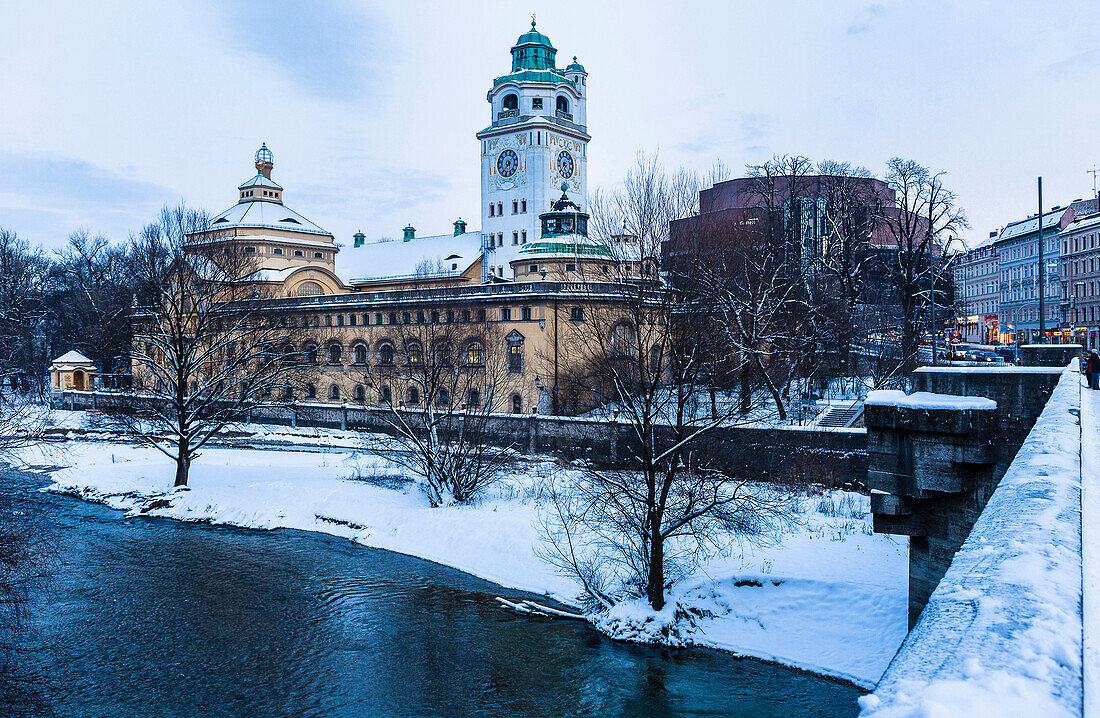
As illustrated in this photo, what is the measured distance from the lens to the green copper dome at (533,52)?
64.5 m

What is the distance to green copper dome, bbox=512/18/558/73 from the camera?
64.5 metres

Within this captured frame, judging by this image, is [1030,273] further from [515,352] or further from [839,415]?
[515,352]

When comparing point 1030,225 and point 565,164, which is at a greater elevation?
point 565,164

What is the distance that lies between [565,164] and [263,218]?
2444 centimetres

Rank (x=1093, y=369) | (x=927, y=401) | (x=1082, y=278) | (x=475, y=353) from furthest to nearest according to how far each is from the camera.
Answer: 1. (x=1082, y=278)
2. (x=475, y=353)
3. (x=1093, y=369)
4. (x=927, y=401)

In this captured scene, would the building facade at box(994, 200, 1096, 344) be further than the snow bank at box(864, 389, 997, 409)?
Yes

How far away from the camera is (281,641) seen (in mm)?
16234

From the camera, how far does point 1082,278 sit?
6247 cm

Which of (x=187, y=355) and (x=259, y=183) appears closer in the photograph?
(x=187, y=355)

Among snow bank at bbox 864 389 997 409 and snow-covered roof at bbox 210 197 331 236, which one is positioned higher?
snow-covered roof at bbox 210 197 331 236

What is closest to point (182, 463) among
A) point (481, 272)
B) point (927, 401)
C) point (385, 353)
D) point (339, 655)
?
point (339, 655)

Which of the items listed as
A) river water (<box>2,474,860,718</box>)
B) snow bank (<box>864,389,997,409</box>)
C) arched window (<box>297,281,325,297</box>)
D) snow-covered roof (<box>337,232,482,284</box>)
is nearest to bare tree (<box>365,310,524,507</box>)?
river water (<box>2,474,860,718</box>)

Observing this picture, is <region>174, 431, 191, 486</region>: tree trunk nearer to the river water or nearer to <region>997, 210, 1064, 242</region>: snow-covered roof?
the river water

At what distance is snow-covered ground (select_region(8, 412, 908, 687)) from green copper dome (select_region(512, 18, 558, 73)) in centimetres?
3814
